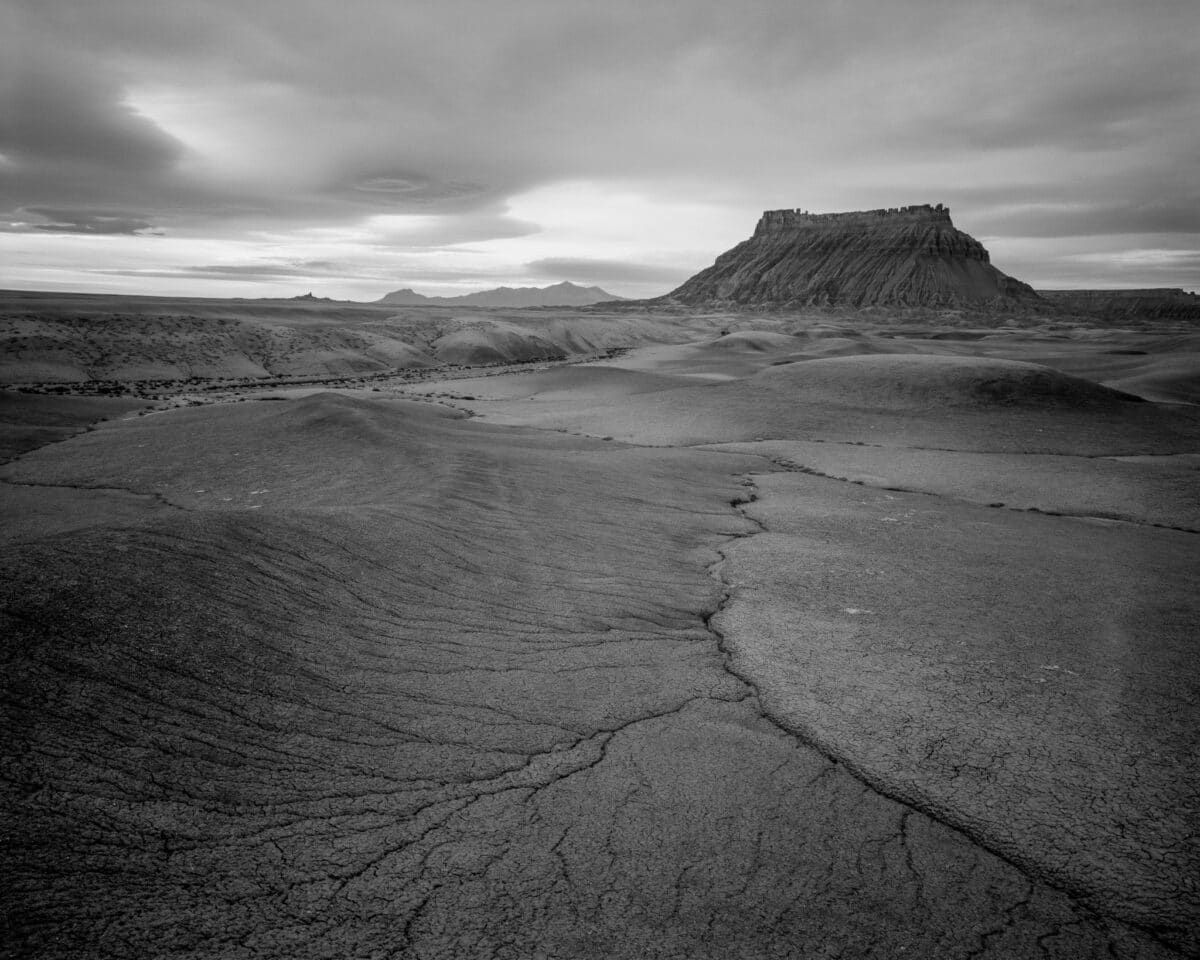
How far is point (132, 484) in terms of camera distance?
10.2 metres

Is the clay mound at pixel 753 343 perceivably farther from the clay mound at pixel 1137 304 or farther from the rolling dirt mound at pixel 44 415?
the clay mound at pixel 1137 304

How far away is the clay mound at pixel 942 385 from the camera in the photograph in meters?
18.6

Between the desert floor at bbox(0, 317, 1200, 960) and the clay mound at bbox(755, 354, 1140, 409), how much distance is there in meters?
10.3

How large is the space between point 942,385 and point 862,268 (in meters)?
137

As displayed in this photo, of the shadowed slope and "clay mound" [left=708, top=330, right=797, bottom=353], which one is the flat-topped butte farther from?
the shadowed slope

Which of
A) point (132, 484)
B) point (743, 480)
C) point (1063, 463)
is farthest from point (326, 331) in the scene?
point (1063, 463)

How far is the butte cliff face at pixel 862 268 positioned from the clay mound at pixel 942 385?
115 metres

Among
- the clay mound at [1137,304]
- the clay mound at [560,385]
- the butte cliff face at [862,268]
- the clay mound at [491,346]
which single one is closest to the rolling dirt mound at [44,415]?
the clay mound at [560,385]

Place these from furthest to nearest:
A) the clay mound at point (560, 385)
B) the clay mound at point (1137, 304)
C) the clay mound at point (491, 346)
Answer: the clay mound at point (1137, 304)
the clay mound at point (491, 346)
the clay mound at point (560, 385)

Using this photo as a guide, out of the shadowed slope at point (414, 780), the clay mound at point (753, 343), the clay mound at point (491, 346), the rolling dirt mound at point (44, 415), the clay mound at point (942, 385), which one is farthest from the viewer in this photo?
the clay mound at point (491, 346)

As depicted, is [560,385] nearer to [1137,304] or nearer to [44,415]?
[44,415]

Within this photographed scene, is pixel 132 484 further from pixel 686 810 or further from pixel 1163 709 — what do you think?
pixel 1163 709

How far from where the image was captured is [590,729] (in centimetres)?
381

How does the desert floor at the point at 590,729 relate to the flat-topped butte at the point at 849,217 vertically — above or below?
Result: below
